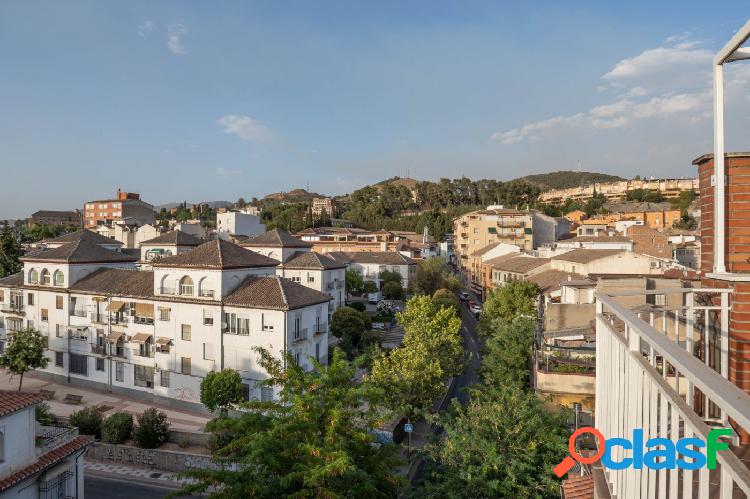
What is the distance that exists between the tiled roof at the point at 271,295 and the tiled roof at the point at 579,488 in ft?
71.4

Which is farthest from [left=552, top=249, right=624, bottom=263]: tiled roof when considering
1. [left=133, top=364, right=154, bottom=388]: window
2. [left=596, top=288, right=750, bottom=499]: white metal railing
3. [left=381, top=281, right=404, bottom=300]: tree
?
[left=596, top=288, right=750, bottom=499]: white metal railing

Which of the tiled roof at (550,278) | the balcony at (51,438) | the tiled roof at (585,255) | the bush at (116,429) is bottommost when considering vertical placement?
the bush at (116,429)

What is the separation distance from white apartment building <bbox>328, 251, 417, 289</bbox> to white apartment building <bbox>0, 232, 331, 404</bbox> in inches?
1190

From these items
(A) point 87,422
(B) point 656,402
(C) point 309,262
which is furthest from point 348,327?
(B) point 656,402

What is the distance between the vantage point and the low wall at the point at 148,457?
72.9 ft

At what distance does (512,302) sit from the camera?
3569 centimetres

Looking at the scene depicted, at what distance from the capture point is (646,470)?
2879 millimetres

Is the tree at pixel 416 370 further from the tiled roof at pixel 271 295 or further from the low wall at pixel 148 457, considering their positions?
the low wall at pixel 148 457

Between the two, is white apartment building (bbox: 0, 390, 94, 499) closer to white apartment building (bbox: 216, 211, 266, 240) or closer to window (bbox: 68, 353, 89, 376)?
window (bbox: 68, 353, 89, 376)

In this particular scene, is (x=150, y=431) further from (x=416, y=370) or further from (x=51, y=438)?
(x=416, y=370)

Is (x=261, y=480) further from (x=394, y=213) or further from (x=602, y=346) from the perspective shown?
(x=394, y=213)

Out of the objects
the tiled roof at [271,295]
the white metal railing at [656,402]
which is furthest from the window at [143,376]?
the white metal railing at [656,402]

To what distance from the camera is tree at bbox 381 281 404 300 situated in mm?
58500

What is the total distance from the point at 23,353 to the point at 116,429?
10.9 meters
